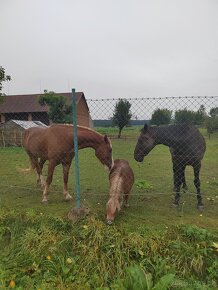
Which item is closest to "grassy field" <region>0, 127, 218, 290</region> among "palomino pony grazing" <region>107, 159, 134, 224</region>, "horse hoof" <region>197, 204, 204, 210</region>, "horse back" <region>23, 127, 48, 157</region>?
"horse hoof" <region>197, 204, 204, 210</region>

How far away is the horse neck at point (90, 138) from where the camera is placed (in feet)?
20.4

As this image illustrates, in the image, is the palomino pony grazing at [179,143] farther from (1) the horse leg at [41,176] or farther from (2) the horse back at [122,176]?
(1) the horse leg at [41,176]

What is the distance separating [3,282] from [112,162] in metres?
3.16

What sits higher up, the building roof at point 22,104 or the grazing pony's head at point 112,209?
the building roof at point 22,104

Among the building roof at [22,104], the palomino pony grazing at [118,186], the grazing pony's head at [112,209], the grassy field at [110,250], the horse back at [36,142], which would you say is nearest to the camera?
the grassy field at [110,250]

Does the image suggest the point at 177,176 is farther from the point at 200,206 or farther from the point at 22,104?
the point at 22,104

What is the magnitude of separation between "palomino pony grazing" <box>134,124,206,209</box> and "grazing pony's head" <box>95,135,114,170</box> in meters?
0.70

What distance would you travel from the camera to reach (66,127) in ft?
21.3

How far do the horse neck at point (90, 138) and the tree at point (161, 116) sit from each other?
1.22m

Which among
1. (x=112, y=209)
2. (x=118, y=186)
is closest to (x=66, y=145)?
(x=118, y=186)

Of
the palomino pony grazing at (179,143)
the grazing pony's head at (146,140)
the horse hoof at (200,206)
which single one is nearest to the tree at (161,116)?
the palomino pony grazing at (179,143)

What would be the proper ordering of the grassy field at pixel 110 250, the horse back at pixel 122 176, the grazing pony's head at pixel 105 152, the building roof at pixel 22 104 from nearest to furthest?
the grassy field at pixel 110 250
the horse back at pixel 122 176
the grazing pony's head at pixel 105 152
the building roof at pixel 22 104

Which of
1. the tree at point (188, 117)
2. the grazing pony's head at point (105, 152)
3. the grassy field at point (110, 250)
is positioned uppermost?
the tree at point (188, 117)

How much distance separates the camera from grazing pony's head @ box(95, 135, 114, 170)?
A: 611cm
